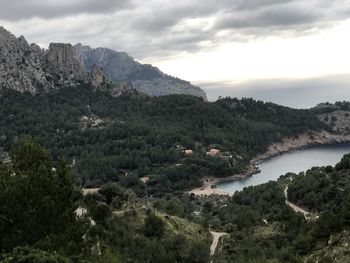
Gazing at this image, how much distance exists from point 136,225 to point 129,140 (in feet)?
356

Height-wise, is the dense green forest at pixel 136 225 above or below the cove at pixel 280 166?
above

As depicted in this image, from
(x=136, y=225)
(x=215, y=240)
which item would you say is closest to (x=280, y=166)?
(x=215, y=240)

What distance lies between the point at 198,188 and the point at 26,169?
366 feet

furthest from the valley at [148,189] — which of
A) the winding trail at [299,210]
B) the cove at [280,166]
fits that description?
the winding trail at [299,210]

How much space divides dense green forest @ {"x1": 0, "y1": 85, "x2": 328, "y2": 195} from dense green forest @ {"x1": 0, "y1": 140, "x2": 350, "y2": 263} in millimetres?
42737

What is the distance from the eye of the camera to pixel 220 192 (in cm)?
12988

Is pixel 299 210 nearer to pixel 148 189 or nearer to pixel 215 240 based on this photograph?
pixel 215 240

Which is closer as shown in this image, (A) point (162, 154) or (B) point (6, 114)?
(A) point (162, 154)

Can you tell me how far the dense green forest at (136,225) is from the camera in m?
27.1

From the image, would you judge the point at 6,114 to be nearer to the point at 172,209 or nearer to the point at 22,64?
the point at 22,64

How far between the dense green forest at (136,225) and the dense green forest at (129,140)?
42.7m

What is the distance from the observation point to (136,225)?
2153 inches

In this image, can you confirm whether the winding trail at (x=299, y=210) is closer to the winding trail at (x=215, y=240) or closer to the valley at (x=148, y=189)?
the valley at (x=148, y=189)

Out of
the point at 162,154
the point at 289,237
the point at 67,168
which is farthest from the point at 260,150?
the point at 67,168
